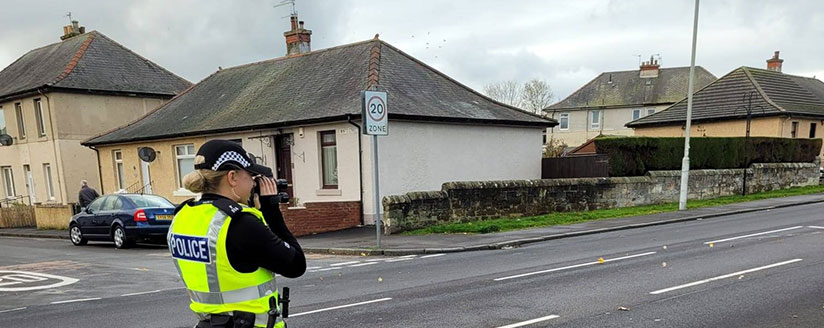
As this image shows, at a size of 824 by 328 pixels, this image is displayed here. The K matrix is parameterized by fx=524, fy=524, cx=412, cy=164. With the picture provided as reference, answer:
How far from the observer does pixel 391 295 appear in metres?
6.86

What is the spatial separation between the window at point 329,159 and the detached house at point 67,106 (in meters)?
15.9

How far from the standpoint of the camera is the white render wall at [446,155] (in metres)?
15.4

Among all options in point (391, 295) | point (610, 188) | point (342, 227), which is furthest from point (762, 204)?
point (391, 295)

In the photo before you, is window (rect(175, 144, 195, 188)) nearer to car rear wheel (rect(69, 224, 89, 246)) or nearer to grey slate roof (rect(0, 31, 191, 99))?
car rear wheel (rect(69, 224, 89, 246))

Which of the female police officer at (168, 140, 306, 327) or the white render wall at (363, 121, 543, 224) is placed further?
the white render wall at (363, 121, 543, 224)

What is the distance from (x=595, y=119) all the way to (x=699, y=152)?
3125cm

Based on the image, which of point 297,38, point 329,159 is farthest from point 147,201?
point 297,38

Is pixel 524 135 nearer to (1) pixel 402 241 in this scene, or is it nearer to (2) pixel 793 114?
(1) pixel 402 241

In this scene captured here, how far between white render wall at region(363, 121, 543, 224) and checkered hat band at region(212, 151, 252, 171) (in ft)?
41.5

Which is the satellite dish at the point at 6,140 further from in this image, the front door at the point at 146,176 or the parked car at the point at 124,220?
the parked car at the point at 124,220

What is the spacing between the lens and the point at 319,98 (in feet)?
56.1

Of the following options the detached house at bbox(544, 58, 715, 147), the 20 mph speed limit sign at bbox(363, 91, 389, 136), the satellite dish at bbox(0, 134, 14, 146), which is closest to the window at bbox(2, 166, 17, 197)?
the satellite dish at bbox(0, 134, 14, 146)

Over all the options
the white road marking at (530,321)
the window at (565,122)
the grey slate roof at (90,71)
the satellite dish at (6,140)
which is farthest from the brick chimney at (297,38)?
the window at (565,122)

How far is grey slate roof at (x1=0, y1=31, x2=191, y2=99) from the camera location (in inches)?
1017
